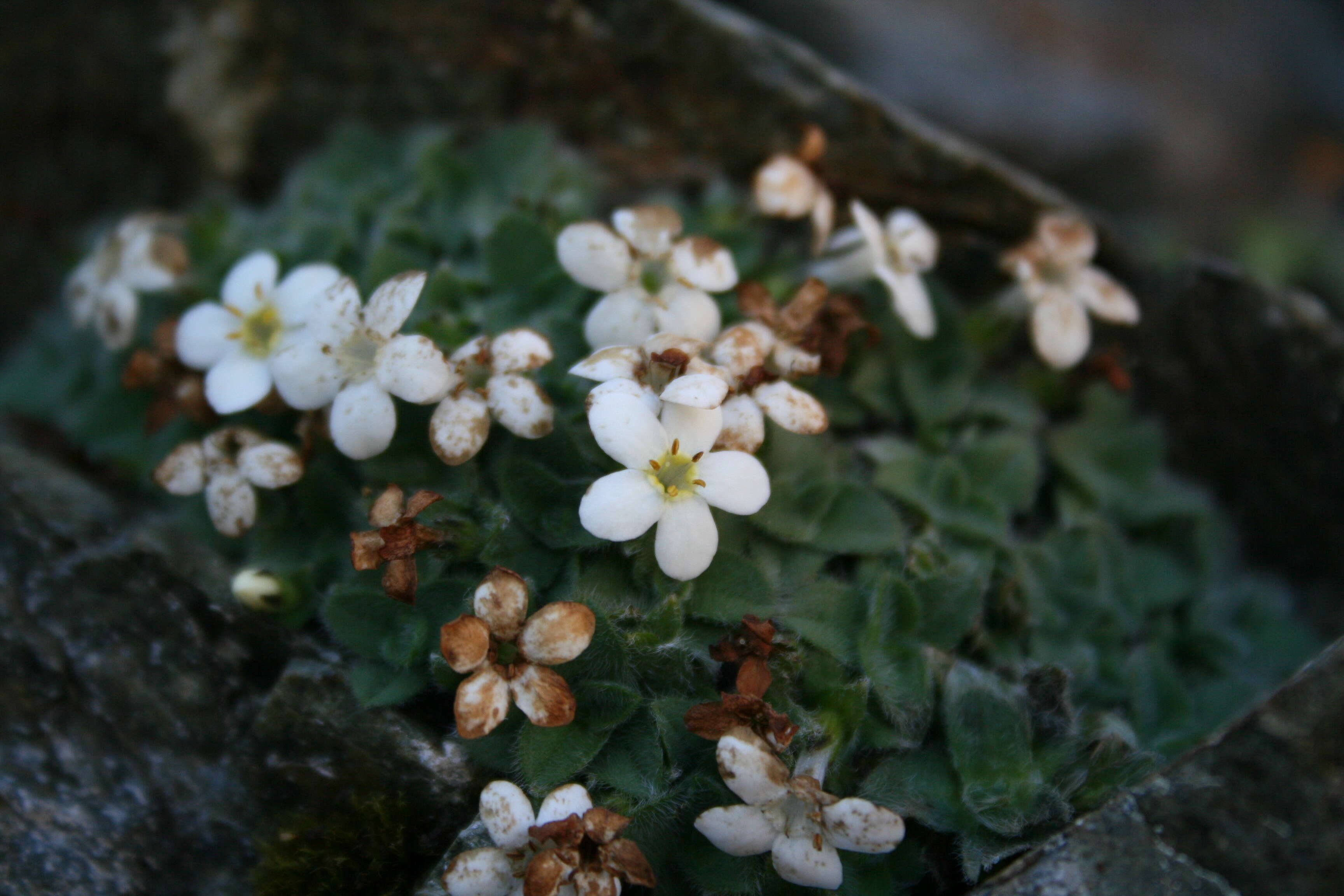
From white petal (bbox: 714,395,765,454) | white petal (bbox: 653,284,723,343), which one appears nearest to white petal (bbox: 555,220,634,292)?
white petal (bbox: 653,284,723,343)

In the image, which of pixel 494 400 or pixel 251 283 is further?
pixel 251 283

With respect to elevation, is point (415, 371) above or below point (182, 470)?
above

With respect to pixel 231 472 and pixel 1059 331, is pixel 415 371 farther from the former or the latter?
pixel 1059 331

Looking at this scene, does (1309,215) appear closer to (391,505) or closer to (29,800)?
(391,505)

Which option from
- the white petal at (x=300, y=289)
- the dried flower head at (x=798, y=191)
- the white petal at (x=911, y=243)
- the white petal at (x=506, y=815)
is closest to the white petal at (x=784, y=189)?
the dried flower head at (x=798, y=191)

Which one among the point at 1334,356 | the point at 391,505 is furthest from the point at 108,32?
the point at 1334,356

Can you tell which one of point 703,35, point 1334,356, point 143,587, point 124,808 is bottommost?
point 124,808

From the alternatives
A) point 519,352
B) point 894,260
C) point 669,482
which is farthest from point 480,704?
point 894,260
